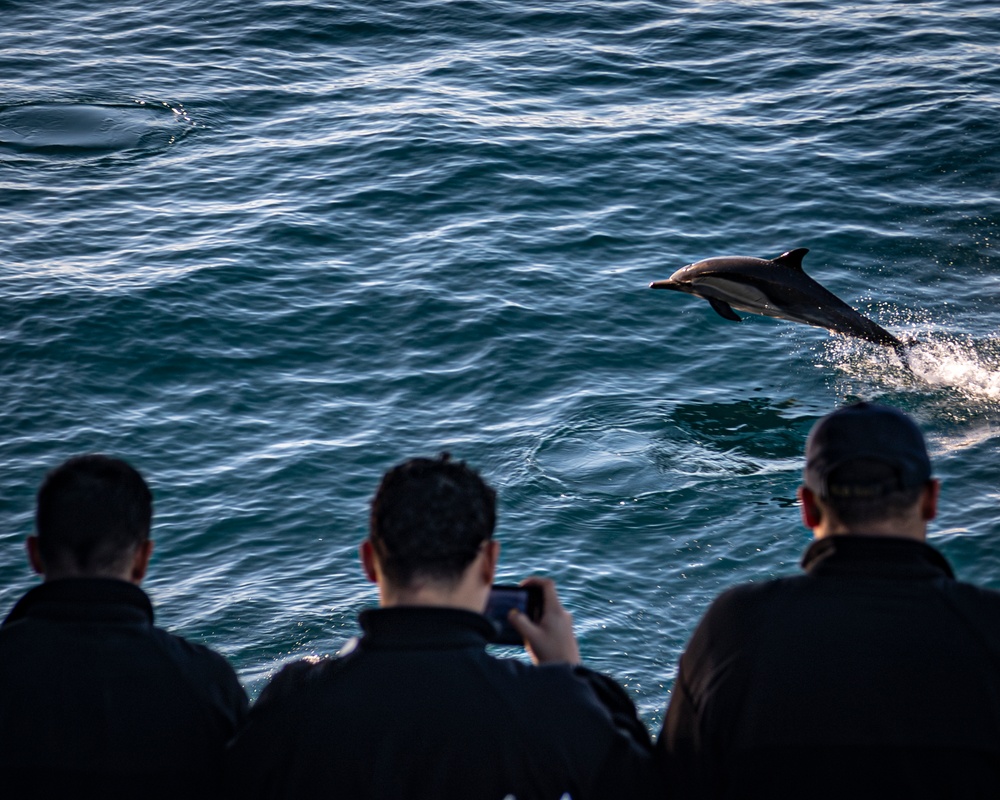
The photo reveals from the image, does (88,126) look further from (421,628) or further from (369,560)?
(421,628)

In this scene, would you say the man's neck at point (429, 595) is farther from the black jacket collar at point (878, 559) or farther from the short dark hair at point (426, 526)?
the black jacket collar at point (878, 559)

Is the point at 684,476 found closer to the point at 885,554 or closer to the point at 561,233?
the point at 561,233

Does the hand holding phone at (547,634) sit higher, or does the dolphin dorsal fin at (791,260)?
the hand holding phone at (547,634)

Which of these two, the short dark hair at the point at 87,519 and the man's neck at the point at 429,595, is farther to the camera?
the short dark hair at the point at 87,519

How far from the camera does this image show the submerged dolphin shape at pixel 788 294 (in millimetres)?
12750

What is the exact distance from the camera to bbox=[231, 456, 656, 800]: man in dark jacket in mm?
3096

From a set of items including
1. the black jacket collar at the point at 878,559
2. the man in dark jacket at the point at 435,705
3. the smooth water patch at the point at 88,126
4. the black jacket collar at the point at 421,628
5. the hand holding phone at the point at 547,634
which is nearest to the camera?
the man in dark jacket at the point at 435,705

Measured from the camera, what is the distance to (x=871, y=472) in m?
3.43

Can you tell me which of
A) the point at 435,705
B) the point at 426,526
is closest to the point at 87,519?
the point at 426,526

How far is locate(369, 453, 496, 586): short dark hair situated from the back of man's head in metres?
0.98

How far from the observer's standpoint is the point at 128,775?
327 cm

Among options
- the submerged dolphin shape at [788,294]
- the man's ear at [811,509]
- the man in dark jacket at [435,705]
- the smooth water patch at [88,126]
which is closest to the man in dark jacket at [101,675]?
the man in dark jacket at [435,705]

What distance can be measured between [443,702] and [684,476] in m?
8.66

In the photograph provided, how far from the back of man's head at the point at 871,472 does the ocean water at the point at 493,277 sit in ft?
16.5
